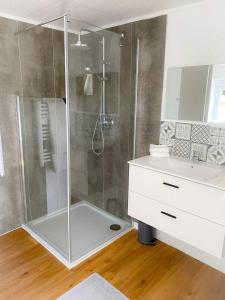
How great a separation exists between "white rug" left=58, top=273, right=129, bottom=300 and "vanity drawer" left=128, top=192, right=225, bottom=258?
2.11ft

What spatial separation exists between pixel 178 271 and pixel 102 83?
76.8 inches

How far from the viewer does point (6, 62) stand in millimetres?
2371

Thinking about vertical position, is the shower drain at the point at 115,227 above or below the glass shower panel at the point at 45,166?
below

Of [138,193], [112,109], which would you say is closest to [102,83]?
[112,109]

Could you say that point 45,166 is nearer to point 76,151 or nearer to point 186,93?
point 76,151

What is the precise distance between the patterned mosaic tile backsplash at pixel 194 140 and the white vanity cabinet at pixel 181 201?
0.14 m

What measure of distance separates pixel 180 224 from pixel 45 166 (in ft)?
5.36

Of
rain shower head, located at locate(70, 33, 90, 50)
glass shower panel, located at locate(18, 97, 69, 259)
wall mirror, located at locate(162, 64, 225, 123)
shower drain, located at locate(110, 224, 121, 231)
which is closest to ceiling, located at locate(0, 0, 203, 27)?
rain shower head, located at locate(70, 33, 90, 50)

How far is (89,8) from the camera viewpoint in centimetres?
217

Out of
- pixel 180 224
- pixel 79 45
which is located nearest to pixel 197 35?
pixel 79 45

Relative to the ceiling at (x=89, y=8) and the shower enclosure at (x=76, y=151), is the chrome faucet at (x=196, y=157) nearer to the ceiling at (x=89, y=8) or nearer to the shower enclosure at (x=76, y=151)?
the shower enclosure at (x=76, y=151)

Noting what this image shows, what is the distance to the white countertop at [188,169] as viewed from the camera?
1.76 metres

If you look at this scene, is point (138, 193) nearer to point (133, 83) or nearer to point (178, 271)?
point (178, 271)

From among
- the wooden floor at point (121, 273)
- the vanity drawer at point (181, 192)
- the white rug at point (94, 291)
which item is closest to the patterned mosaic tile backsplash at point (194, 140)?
the vanity drawer at point (181, 192)
